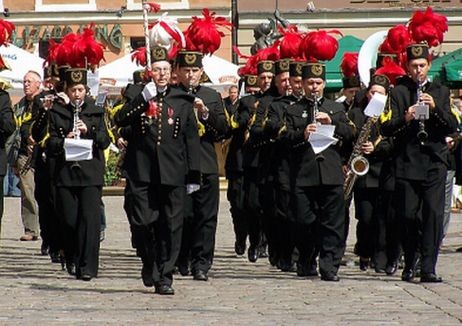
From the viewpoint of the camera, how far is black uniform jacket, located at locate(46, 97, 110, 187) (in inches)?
608

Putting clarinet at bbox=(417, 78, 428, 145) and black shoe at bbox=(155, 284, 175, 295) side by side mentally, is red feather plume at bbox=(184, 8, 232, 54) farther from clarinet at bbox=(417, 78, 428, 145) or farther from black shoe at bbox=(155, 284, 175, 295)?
black shoe at bbox=(155, 284, 175, 295)

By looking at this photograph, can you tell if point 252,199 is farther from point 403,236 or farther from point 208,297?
point 208,297

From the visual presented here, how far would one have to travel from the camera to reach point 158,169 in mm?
14023

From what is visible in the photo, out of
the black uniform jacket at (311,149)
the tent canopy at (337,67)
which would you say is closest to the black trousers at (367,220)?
the black uniform jacket at (311,149)

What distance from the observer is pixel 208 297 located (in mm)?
13914

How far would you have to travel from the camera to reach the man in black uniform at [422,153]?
1484cm

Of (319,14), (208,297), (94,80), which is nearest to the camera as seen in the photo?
(208,297)

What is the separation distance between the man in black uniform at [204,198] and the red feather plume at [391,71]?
163 cm

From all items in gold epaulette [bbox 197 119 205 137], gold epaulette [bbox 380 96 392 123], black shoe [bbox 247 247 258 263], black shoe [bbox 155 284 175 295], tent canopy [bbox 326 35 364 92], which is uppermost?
gold epaulette [bbox 380 96 392 123]

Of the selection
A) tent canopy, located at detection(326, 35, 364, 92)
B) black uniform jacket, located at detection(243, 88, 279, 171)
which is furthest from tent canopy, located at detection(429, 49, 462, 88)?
black uniform jacket, located at detection(243, 88, 279, 171)

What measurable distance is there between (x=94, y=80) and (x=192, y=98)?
3325mm

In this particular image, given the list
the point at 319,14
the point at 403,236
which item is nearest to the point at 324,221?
the point at 403,236

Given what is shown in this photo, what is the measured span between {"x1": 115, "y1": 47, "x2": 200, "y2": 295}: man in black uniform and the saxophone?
94.8 inches

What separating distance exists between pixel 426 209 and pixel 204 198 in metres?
2.18
